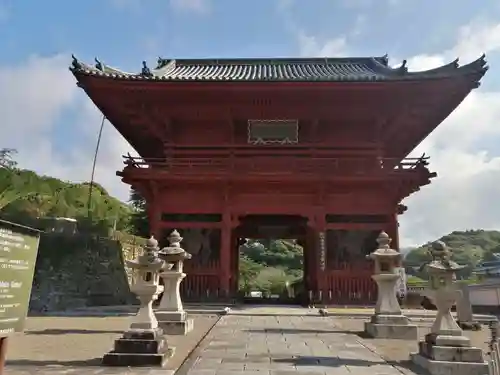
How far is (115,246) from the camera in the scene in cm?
2200

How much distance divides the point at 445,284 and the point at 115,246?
1777cm

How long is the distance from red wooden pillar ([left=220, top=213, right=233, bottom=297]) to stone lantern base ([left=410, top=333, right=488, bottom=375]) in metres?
9.87

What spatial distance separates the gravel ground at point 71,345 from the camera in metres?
6.26

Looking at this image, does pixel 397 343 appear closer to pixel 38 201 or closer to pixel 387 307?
pixel 387 307

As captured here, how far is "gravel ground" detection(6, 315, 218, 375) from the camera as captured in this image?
20.6ft

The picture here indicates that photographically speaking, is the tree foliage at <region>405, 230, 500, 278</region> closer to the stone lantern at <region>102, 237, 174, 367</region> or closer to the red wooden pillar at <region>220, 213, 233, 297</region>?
the red wooden pillar at <region>220, 213, 233, 297</region>

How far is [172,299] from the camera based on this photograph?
10422 millimetres

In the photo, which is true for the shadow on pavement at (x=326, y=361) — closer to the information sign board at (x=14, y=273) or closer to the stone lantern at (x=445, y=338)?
the stone lantern at (x=445, y=338)

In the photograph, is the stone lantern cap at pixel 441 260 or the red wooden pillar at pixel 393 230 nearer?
the stone lantern cap at pixel 441 260

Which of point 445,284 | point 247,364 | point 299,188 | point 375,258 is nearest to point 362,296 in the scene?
point 299,188

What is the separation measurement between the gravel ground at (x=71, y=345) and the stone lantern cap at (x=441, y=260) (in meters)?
4.28

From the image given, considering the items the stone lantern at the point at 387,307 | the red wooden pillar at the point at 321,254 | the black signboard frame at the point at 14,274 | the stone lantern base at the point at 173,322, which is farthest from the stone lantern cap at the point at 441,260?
the red wooden pillar at the point at 321,254

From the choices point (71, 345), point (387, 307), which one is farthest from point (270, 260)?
point (71, 345)

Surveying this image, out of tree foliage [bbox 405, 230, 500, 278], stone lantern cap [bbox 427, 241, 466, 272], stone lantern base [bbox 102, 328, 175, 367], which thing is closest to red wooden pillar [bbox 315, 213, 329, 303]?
stone lantern cap [bbox 427, 241, 466, 272]
